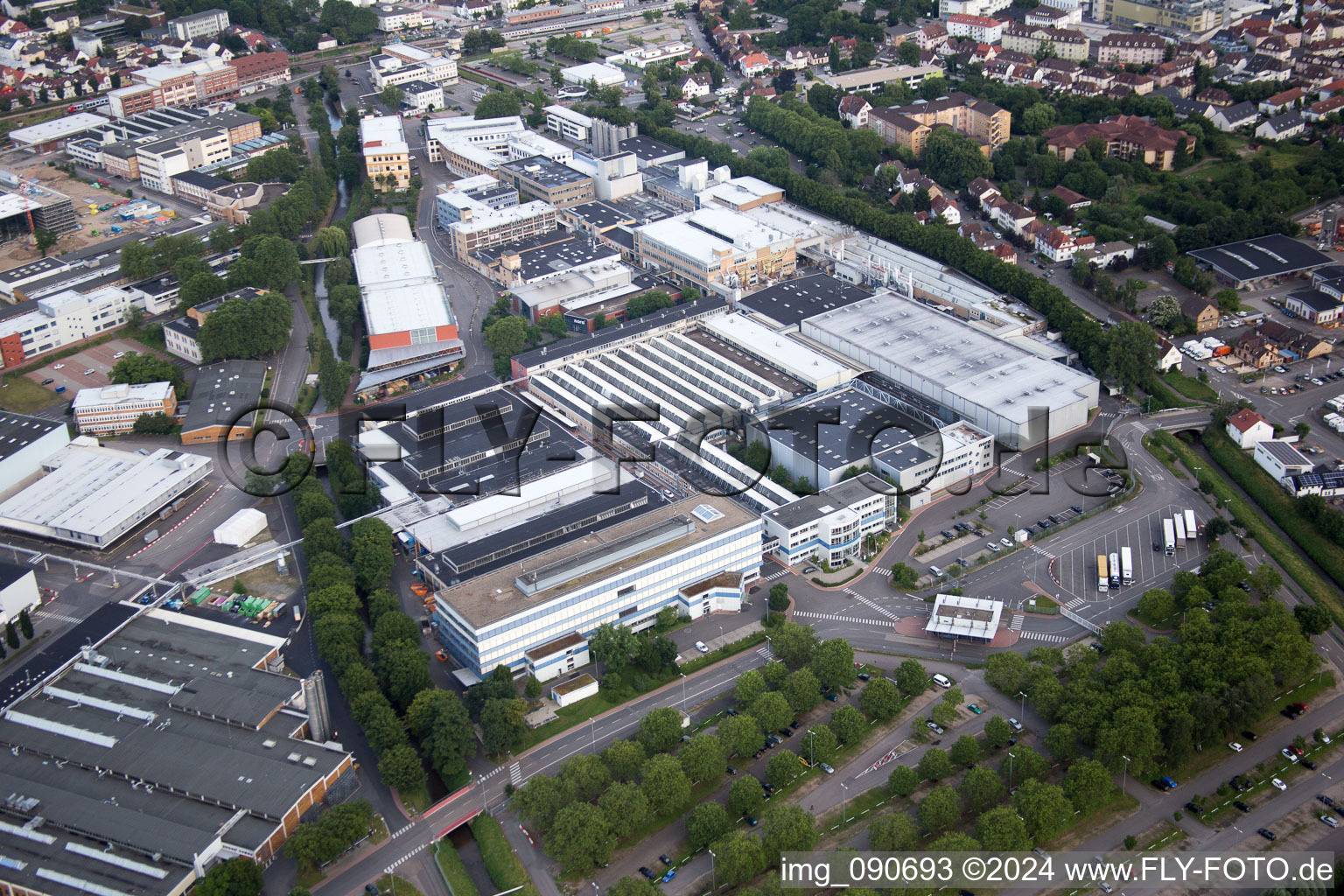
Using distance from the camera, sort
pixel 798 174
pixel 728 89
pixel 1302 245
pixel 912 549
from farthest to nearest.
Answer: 1. pixel 728 89
2. pixel 798 174
3. pixel 1302 245
4. pixel 912 549

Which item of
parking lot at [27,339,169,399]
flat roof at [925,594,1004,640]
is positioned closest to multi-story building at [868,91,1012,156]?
flat roof at [925,594,1004,640]

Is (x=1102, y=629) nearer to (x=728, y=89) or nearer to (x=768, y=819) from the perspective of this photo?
(x=768, y=819)

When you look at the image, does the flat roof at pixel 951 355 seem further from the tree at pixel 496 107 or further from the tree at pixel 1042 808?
the tree at pixel 496 107

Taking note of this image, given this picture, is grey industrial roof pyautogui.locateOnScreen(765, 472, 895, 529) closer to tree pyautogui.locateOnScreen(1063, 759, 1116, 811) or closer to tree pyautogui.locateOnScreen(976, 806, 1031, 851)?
tree pyautogui.locateOnScreen(1063, 759, 1116, 811)

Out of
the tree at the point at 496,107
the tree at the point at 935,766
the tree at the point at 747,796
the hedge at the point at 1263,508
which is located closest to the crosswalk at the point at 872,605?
the tree at the point at 935,766

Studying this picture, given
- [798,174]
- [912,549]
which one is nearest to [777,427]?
[912,549]
